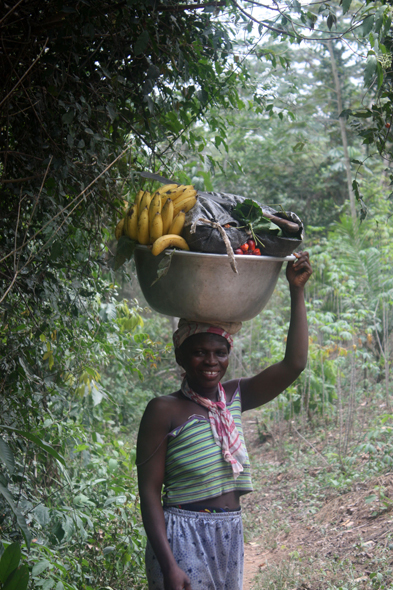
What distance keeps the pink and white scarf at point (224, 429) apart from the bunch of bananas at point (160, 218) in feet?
1.95

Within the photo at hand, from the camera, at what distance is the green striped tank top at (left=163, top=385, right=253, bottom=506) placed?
1.81 m

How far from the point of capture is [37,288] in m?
1.98

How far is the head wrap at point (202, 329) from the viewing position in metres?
1.89

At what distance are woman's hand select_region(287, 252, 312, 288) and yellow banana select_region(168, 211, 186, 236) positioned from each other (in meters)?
0.50

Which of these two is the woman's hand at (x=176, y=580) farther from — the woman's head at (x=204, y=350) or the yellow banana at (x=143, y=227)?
the yellow banana at (x=143, y=227)

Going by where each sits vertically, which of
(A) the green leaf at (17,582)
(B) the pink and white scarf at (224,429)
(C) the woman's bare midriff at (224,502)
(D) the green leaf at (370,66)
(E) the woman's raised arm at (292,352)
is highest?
(D) the green leaf at (370,66)

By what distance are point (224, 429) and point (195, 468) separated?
0.18m

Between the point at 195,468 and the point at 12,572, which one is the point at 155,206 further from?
the point at 12,572

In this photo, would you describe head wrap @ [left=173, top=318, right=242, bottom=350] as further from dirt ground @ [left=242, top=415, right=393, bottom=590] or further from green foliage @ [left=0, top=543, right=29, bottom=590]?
dirt ground @ [left=242, top=415, right=393, bottom=590]

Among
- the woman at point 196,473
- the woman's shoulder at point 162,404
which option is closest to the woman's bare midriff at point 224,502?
the woman at point 196,473

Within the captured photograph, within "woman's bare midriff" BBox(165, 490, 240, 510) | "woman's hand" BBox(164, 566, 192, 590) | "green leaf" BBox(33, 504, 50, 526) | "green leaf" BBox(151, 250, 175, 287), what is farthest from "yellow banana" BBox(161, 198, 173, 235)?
"green leaf" BBox(33, 504, 50, 526)

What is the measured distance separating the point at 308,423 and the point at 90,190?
15.4 feet

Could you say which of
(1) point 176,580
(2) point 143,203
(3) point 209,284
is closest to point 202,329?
(3) point 209,284

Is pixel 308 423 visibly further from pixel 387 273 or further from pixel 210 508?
pixel 210 508
